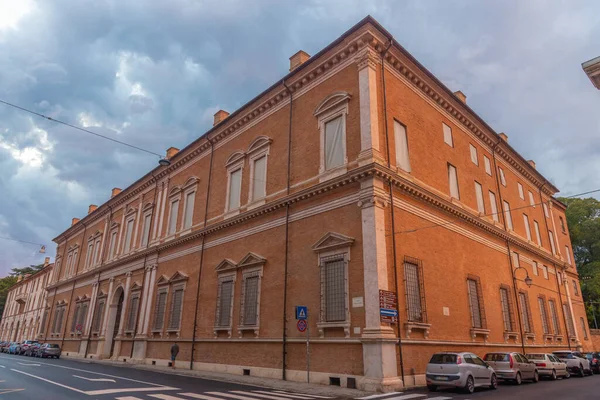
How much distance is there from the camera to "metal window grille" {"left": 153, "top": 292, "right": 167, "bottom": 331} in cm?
2759

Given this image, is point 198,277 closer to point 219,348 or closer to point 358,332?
point 219,348

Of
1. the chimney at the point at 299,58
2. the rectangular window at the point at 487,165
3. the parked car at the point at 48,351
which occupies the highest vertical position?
the chimney at the point at 299,58

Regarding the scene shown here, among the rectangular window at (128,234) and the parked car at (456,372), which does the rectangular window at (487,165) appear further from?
the rectangular window at (128,234)

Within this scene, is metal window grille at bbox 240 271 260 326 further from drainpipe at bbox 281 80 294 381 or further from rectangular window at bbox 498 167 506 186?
rectangular window at bbox 498 167 506 186

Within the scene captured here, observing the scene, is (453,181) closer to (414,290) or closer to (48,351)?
(414,290)

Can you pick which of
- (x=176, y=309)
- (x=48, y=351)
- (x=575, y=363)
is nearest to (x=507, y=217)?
(x=575, y=363)

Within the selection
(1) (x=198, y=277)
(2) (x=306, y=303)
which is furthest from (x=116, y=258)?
(2) (x=306, y=303)

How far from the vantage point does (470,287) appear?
68.9 feet

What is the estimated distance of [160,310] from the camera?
92.2 ft

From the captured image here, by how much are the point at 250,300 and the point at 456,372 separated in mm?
10621

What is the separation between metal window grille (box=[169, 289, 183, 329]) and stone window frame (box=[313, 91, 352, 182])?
45.6 feet

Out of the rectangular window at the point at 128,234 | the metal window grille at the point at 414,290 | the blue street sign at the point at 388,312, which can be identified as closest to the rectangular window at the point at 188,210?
the rectangular window at the point at 128,234

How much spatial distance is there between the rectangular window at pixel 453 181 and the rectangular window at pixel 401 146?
14.4 feet

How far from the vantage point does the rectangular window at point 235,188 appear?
964 inches
